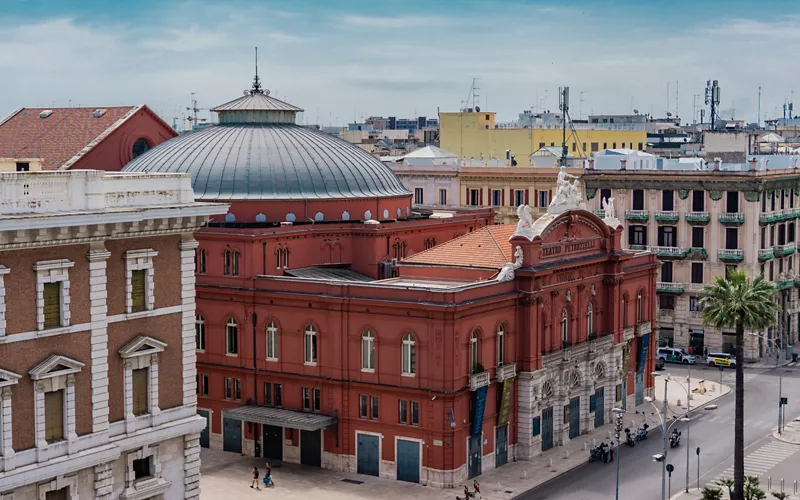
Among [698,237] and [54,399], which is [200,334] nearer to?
[54,399]

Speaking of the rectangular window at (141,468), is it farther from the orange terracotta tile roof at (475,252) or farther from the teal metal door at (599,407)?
the teal metal door at (599,407)

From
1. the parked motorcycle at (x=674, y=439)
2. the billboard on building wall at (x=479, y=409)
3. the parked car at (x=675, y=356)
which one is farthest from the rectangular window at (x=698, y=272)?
the billboard on building wall at (x=479, y=409)

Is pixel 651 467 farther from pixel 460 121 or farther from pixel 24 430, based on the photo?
pixel 460 121

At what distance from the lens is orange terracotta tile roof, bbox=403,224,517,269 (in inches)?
3305

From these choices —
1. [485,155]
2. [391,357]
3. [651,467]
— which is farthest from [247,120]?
[485,155]

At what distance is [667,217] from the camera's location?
4710 inches

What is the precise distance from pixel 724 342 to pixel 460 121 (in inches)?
2859

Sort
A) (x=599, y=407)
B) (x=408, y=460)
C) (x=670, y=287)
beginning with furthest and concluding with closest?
(x=670, y=287), (x=599, y=407), (x=408, y=460)

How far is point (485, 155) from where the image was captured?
584 feet

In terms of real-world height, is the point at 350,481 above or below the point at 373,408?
below

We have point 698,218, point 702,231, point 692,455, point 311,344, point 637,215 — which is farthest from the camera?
point 637,215

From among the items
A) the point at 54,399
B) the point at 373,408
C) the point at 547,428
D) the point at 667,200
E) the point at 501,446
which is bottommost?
the point at 501,446

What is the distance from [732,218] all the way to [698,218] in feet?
9.82

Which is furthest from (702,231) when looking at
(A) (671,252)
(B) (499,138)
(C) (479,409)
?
(B) (499,138)
